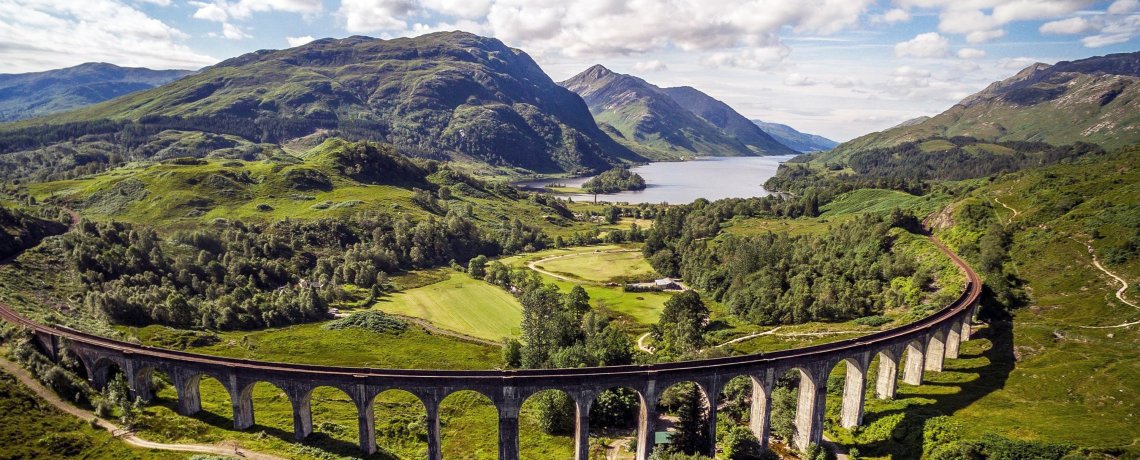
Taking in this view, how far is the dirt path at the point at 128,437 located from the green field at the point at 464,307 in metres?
52.0

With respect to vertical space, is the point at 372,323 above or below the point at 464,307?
above

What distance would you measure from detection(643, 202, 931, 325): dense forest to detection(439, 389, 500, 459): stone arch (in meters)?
56.9

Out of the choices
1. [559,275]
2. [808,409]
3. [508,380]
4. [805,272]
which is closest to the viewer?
[508,380]

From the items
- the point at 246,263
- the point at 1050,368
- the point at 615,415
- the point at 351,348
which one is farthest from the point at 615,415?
the point at 246,263

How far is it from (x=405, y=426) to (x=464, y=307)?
57550 mm

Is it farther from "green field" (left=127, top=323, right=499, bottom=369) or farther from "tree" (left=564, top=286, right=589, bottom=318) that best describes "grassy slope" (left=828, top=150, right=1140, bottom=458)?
"green field" (left=127, top=323, right=499, bottom=369)

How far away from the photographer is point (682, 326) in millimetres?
86438

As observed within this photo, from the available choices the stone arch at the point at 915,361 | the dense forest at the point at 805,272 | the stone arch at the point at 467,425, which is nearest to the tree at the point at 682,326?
the dense forest at the point at 805,272

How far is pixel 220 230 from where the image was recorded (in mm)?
138125

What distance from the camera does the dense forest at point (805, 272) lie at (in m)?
92.8

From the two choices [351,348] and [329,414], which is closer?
[329,414]

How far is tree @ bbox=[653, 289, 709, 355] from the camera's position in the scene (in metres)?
82.5

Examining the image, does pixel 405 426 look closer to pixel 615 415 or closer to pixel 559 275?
pixel 615 415

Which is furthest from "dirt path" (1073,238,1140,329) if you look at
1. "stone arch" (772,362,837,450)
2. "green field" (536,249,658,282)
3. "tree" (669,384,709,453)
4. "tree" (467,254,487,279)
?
"tree" (467,254,487,279)
